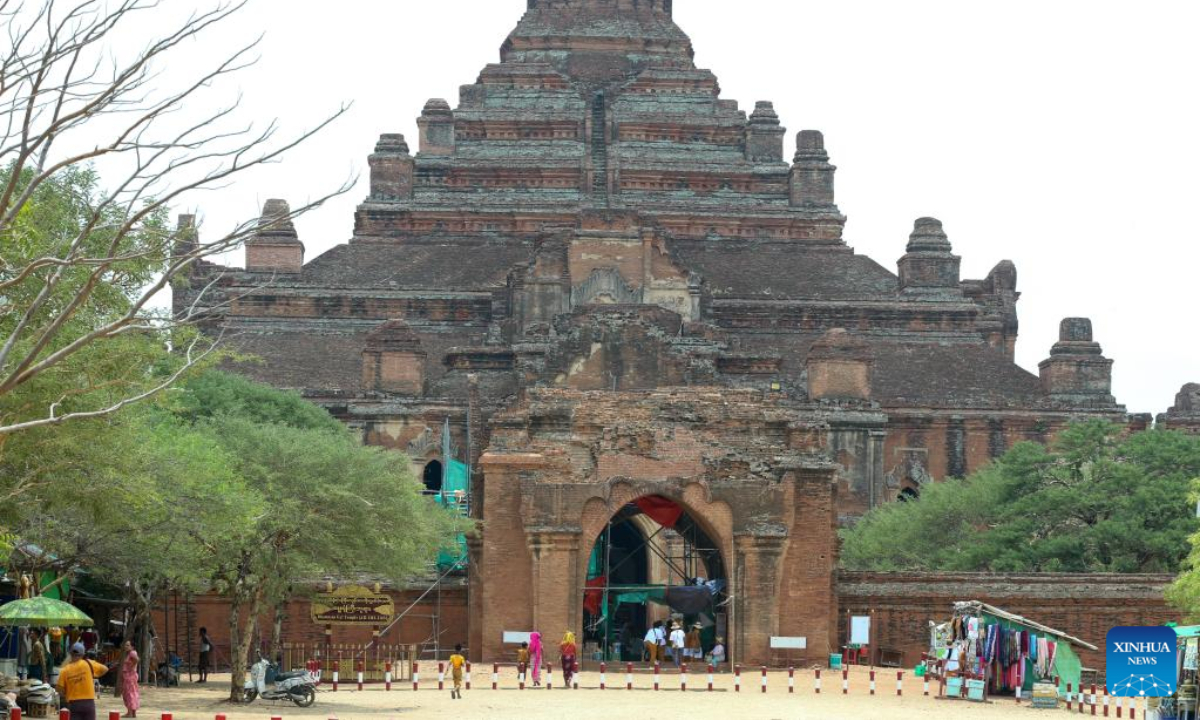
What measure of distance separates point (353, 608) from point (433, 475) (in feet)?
49.4

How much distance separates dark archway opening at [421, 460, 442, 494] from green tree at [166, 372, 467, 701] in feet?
48.1

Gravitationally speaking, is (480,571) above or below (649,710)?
above

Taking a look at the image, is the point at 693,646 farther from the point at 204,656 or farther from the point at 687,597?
the point at 204,656

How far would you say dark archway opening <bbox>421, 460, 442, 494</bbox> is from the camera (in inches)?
1972

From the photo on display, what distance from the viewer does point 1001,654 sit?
3116 cm

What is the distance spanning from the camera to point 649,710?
2647 centimetres

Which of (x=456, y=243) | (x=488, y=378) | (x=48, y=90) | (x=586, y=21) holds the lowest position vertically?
(x=48, y=90)

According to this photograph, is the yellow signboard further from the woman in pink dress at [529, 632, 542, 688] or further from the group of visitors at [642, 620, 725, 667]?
the group of visitors at [642, 620, 725, 667]

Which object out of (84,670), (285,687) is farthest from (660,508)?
(84,670)

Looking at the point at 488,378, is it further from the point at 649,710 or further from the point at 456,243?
the point at 649,710

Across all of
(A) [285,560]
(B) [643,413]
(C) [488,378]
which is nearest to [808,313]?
(C) [488,378]

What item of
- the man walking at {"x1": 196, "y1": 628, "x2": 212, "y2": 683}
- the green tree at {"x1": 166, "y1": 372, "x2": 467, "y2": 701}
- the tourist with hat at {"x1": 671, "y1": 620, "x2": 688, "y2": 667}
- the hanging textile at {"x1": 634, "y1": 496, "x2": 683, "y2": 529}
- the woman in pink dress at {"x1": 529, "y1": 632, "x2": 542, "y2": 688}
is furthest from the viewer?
the hanging textile at {"x1": 634, "y1": 496, "x2": 683, "y2": 529}

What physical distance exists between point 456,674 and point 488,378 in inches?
858

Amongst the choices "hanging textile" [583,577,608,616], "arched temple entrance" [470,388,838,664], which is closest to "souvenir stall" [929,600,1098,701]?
"arched temple entrance" [470,388,838,664]
